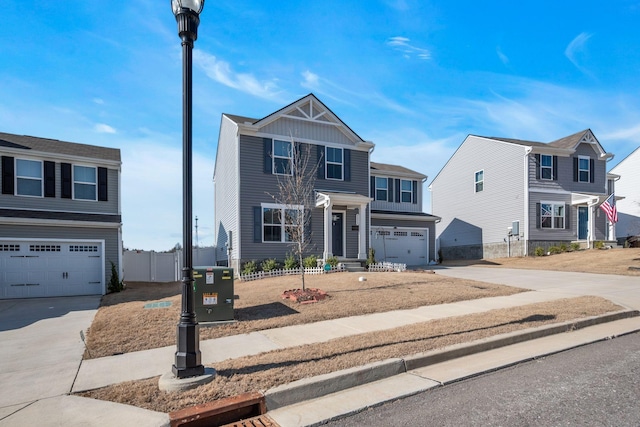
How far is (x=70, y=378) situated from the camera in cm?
555

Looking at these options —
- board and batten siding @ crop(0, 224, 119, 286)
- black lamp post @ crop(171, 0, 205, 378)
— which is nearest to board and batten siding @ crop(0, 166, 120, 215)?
board and batten siding @ crop(0, 224, 119, 286)

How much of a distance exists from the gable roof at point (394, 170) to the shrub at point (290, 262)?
848cm

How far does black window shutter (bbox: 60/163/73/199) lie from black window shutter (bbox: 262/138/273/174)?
28.0 feet

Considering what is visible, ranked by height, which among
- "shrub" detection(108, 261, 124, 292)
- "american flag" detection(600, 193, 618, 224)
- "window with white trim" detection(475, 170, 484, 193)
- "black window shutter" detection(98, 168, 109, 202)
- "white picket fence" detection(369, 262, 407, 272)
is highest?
"window with white trim" detection(475, 170, 484, 193)

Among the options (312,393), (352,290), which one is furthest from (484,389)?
(352,290)

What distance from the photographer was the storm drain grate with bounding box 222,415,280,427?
4134mm

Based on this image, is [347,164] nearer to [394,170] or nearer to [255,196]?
[255,196]

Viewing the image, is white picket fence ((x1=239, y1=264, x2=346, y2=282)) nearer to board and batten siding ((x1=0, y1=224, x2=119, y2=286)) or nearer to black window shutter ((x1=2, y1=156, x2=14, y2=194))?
board and batten siding ((x1=0, y1=224, x2=119, y2=286))

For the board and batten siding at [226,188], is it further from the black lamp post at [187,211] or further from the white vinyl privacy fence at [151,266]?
the black lamp post at [187,211]

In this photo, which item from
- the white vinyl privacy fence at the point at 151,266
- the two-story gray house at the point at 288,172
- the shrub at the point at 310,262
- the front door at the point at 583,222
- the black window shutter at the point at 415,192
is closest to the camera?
the shrub at the point at 310,262

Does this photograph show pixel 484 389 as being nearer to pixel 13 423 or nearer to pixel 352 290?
pixel 13 423

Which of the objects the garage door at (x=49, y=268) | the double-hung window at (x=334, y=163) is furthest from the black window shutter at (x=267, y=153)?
the garage door at (x=49, y=268)

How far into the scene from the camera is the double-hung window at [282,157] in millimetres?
19078

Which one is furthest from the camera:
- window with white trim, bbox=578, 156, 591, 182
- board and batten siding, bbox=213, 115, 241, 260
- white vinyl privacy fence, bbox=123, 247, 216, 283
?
window with white trim, bbox=578, 156, 591, 182
